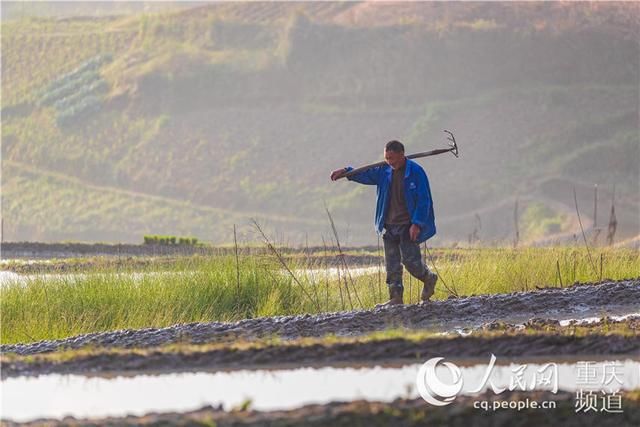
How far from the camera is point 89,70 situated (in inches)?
3713

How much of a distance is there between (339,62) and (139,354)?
78.0 m

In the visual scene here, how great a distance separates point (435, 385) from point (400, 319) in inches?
142

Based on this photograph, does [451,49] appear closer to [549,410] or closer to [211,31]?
[211,31]

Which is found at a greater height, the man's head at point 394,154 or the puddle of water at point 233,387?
the man's head at point 394,154

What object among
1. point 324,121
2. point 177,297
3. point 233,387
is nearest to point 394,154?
point 177,297

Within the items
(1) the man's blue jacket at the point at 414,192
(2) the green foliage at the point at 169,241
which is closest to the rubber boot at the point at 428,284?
(1) the man's blue jacket at the point at 414,192

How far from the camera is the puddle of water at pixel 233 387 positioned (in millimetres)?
6730

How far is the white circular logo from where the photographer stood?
6537 mm

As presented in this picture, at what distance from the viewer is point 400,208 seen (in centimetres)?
1141

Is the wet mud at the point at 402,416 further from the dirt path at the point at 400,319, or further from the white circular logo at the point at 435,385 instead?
the dirt path at the point at 400,319

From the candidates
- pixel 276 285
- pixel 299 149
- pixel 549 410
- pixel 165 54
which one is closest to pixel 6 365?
pixel 549 410

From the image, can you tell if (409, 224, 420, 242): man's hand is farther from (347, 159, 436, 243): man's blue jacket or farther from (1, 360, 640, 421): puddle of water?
(1, 360, 640, 421): puddle of water

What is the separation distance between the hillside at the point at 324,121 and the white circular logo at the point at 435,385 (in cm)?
5468

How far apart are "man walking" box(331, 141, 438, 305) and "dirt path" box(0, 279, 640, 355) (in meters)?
0.48
